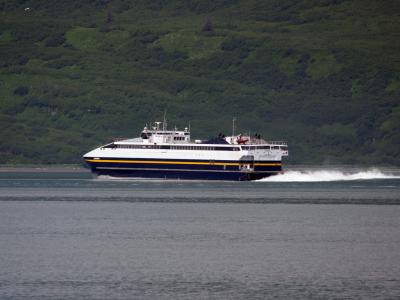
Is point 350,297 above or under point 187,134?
under

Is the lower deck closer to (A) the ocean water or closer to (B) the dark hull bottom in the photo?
(B) the dark hull bottom

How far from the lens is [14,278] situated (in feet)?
227

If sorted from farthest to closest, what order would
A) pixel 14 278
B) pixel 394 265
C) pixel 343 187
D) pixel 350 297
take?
1. pixel 343 187
2. pixel 394 265
3. pixel 14 278
4. pixel 350 297

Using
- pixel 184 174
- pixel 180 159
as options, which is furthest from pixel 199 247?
pixel 180 159

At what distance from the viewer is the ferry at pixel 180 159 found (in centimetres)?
18862

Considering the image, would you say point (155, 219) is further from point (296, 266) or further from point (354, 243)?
point (296, 266)

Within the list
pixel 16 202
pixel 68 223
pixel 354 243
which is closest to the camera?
pixel 354 243

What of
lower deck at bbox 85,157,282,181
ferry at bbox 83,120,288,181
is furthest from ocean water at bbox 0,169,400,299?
ferry at bbox 83,120,288,181

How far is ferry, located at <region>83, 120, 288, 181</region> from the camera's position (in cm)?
18862

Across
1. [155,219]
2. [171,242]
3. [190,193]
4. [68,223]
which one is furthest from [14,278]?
[190,193]

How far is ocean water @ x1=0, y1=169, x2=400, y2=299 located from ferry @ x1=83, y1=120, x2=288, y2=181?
40.7m

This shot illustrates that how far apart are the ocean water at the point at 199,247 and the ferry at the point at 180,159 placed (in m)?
40.7

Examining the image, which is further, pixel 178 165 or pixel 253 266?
pixel 178 165

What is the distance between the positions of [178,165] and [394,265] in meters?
115
